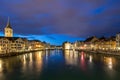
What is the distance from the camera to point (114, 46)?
112 metres

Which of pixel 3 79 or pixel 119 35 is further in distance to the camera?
pixel 119 35

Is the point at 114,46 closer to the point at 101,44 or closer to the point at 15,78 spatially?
the point at 101,44

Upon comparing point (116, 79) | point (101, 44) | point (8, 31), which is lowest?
point (116, 79)

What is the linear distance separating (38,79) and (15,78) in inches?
151

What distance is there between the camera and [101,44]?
13900 cm

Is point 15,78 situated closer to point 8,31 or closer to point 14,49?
point 14,49

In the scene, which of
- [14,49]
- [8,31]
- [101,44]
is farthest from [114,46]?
[8,31]

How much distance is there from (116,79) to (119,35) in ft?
252

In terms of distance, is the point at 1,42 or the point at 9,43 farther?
the point at 9,43

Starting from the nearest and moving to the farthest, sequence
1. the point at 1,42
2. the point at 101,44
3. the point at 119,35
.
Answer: the point at 1,42
the point at 119,35
the point at 101,44

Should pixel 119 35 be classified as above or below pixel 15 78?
above

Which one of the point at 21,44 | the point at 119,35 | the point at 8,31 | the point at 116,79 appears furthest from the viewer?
the point at 8,31

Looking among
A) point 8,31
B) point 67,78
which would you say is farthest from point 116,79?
point 8,31

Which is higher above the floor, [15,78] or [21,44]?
[21,44]
